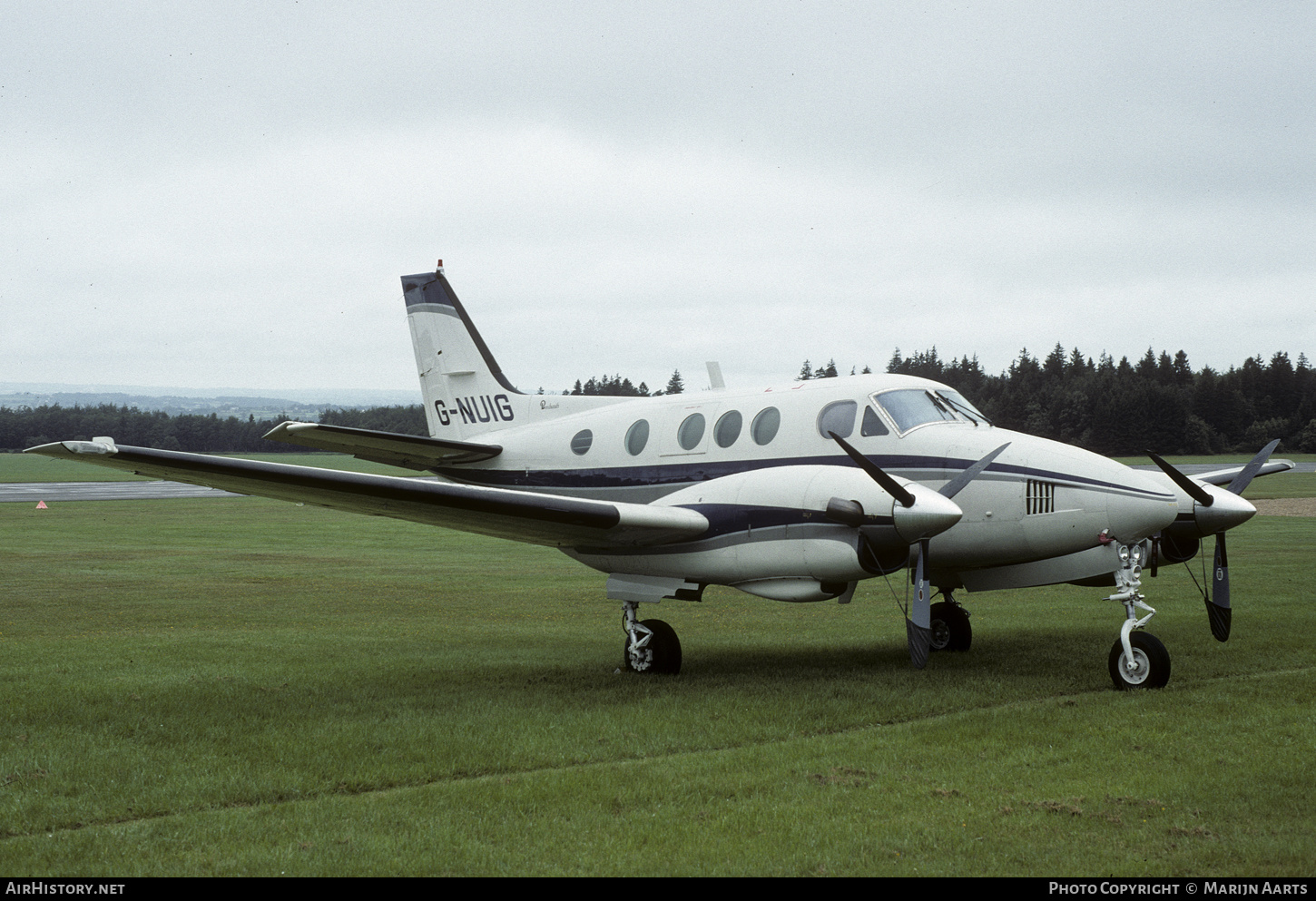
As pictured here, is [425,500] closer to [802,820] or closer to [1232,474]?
[802,820]

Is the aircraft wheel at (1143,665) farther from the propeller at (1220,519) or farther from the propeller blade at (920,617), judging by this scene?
the propeller blade at (920,617)

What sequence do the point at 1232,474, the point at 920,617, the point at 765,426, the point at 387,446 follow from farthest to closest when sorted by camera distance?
the point at 387,446 → the point at 1232,474 → the point at 765,426 → the point at 920,617

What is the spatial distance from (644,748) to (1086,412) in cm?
7786

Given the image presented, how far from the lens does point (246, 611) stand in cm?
1725

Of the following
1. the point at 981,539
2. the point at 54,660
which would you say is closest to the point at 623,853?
the point at 981,539

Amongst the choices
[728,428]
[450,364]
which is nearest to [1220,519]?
[728,428]

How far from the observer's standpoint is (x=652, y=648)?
11477 mm

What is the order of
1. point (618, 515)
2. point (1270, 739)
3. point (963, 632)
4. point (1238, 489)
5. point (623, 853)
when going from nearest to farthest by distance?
point (623, 853), point (1270, 739), point (618, 515), point (1238, 489), point (963, 632)

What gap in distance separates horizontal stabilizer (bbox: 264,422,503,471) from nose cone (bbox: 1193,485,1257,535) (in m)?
8.87

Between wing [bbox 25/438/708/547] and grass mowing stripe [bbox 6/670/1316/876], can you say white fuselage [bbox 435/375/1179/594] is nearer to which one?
wing [bbox 25/438/708/547]

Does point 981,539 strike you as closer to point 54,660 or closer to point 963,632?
point 963,632

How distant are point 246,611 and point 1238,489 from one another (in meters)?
14.8


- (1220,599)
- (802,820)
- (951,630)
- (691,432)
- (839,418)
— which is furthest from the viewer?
(951,630)

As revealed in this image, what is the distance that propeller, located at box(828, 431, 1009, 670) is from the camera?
955 centimetres
